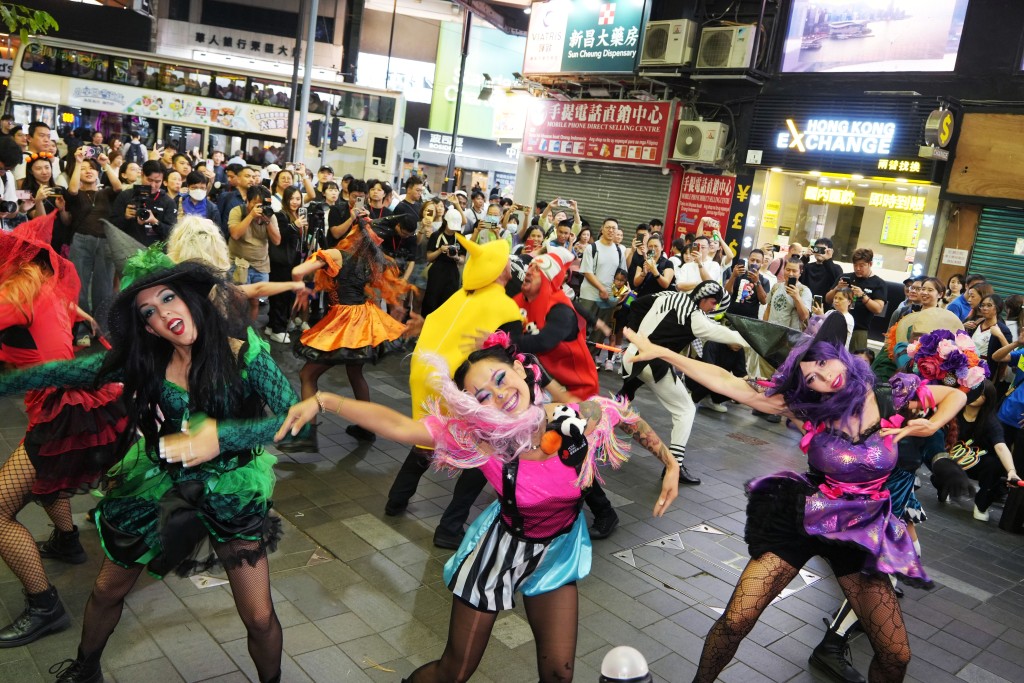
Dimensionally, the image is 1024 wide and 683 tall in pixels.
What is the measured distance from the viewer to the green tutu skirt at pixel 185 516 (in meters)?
2.86

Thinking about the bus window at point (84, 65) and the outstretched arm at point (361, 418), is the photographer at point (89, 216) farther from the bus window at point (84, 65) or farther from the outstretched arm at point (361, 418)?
the bus window at point (84, 65)

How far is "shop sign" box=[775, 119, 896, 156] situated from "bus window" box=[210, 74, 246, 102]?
53.6 feet

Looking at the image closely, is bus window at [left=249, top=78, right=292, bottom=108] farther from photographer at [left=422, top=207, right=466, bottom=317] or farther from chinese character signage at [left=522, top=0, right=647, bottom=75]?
photographer at [left=422, top=207, right=466, bottom=317]

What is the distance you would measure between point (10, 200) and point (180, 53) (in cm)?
3550

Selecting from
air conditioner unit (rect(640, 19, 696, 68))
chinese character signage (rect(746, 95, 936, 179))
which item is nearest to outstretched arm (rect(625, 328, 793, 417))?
chinese character signage (rect(746, 95, 936, 179))

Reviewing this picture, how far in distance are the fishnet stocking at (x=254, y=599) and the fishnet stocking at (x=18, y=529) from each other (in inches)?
46.0

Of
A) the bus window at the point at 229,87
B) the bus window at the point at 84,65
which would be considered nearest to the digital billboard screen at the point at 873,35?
the bus window at the point at 229,87

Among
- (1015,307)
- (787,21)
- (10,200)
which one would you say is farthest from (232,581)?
(787,21)

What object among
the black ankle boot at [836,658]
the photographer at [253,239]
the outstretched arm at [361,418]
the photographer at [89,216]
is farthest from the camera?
the photographer at [253,239]

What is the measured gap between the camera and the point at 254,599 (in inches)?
116

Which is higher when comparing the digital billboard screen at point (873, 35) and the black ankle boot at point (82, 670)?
the digital billboard screen at point (873, 35)

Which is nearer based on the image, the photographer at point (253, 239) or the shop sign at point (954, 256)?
the photographer at point (253, 239)

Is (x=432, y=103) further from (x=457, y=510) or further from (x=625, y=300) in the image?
(x=457, y=510)

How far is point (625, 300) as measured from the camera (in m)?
11.2
